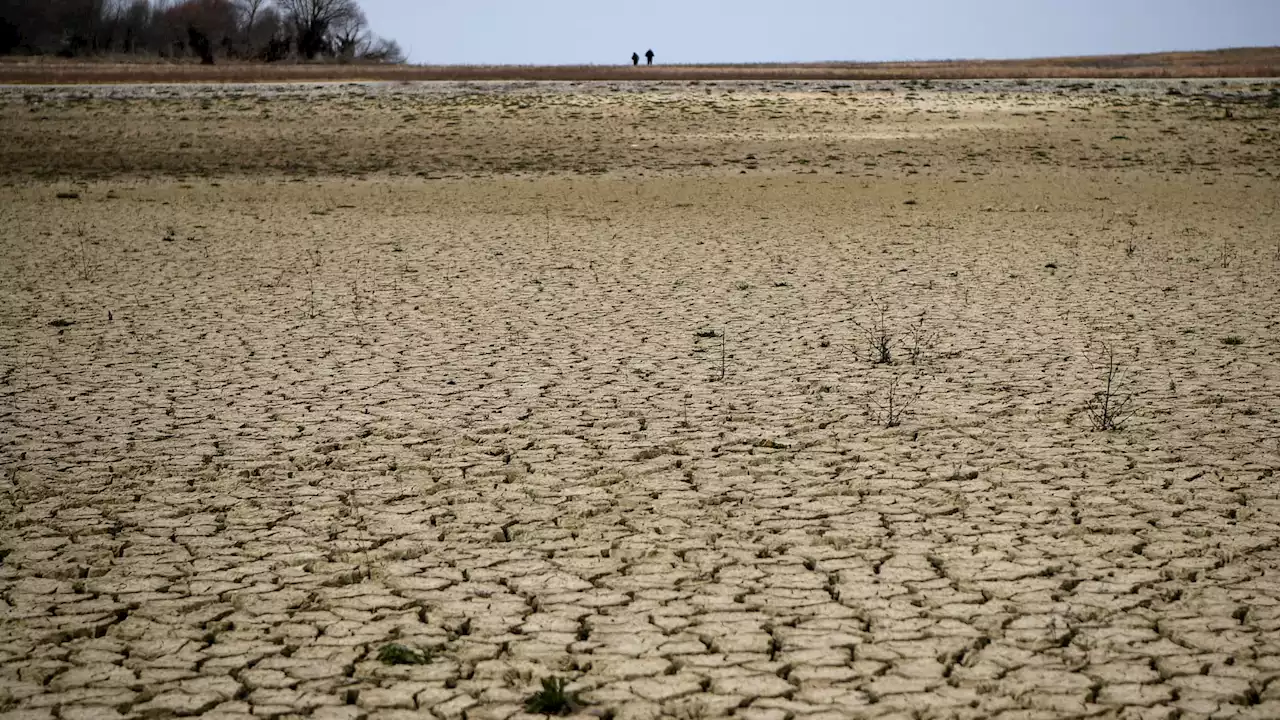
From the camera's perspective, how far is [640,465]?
598cm

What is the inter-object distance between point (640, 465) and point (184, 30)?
70.3m

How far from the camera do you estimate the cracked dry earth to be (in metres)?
3.93

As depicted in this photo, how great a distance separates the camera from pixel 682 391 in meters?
7.34

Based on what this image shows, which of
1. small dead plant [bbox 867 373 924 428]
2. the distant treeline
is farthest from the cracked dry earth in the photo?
the distant treeline

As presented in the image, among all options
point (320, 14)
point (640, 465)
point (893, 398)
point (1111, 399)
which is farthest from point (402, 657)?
point (320, 14)

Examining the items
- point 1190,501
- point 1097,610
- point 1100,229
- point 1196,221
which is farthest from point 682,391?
point 1196,221

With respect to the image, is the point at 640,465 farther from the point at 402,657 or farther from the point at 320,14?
the point at 320,14

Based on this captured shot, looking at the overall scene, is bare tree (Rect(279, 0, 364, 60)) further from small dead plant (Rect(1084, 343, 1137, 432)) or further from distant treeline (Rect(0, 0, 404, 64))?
small dead plant (Rect(1084, 343, 1137, 432))

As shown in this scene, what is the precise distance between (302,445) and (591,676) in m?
3.00

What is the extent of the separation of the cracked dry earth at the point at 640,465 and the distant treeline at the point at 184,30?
143ft

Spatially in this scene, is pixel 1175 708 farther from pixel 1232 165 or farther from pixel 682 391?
pixel 1232 165

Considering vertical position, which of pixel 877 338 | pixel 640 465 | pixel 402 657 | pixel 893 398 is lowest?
pixel 402 657

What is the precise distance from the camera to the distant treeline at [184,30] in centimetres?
5628

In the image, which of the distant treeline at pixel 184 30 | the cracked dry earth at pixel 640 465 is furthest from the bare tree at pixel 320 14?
the cracked dry earth at pixel 640 465
